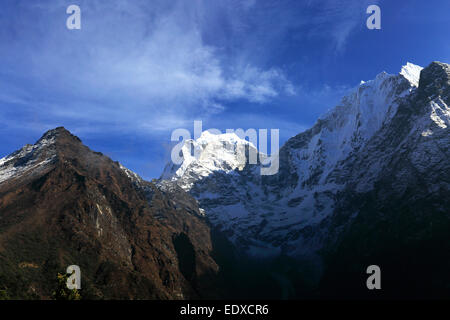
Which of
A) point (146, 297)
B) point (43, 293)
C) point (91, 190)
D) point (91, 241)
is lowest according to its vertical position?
point (146, 297)

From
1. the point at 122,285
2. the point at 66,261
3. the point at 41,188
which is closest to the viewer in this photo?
the point at 66,261

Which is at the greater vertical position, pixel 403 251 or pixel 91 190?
pixel 91 190

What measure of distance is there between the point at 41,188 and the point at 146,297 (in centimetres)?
7516

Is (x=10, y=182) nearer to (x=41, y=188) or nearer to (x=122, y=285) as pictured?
(x=41, y=188)

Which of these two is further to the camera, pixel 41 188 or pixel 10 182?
pixel 10 182

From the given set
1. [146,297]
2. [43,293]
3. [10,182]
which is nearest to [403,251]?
[146,297]
